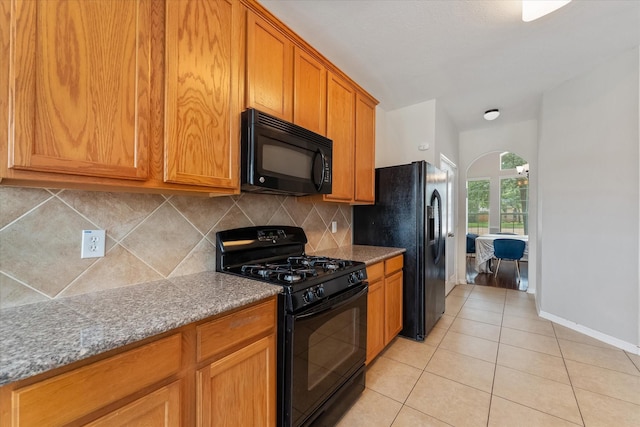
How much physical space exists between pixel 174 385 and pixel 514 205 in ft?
28.8

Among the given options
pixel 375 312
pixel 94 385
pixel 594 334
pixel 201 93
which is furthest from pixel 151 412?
pixel 594 334

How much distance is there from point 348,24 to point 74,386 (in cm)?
231

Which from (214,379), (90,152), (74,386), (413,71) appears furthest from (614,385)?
(90,152)

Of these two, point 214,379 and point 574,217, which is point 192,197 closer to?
point 214,379

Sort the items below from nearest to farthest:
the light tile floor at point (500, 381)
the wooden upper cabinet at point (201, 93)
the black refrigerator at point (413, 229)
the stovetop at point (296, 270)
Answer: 1. the wooden upper cabinet at point (201, 93)
2. the stovetop at point (296, 270)
3. the light tile floor at point (500, 381)
4. the black refrigerator at point (413, 229)

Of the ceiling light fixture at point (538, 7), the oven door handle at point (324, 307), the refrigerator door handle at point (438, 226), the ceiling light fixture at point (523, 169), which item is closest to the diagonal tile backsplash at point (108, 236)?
the oven door handle at point (324, 307)

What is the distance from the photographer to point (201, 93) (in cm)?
125

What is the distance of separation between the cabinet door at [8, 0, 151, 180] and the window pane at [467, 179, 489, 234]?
8.37 metres

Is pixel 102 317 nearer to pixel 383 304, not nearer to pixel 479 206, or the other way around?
pixel 383 304

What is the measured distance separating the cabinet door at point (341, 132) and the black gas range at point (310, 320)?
0.61 metres

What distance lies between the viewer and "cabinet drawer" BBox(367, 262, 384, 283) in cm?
201

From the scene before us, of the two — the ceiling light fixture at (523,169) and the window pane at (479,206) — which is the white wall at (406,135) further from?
the window pane at (479,206)

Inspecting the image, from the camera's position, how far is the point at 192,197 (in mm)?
1534

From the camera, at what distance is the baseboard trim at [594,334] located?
2.38m
